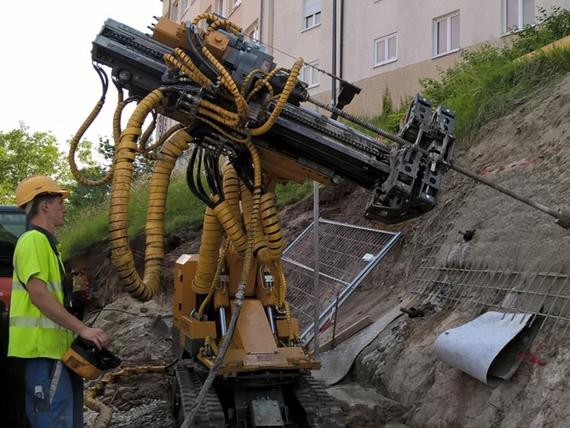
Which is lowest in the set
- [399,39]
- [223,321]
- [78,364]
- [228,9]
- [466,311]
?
[78,364]

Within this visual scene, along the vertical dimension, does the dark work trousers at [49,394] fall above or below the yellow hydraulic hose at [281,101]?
below

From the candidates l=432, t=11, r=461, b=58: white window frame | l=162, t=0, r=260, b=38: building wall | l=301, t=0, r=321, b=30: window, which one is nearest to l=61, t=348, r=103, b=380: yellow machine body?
l=432, t=11, r=461, b=58: white window frame

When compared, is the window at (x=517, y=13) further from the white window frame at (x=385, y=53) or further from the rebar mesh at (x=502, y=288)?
the rebar mesh at (x=502, y=288)

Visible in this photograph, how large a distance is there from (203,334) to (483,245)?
288 cm

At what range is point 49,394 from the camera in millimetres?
3486

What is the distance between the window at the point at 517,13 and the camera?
14086 mm

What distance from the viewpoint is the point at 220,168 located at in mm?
5043

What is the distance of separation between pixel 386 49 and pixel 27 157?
28.2 metres

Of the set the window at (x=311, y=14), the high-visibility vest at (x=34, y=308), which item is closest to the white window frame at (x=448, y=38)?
the window at (x=311, y=14)

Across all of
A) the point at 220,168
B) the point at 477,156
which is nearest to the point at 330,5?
the point at 477,156

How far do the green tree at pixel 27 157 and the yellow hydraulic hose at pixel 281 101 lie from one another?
3670 cm

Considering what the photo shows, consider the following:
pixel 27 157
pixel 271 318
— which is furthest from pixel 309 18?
pixel 27 157

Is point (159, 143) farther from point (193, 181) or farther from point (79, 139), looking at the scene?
point (79, 139)

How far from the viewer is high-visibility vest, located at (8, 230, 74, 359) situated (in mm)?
3484
